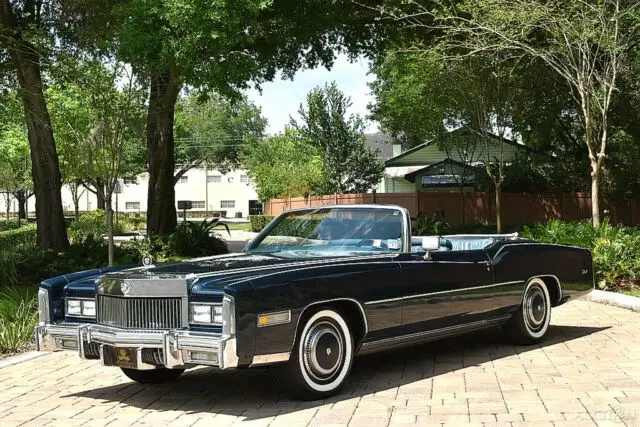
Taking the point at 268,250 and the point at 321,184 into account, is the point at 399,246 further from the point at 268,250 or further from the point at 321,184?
the point at 321,184

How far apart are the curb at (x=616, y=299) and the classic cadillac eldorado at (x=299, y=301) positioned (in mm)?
3352

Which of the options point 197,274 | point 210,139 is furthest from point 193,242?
point 210,139

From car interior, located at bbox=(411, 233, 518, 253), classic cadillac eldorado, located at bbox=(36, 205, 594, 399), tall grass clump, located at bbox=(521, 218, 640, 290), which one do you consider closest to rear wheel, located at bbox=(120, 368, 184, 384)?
classic cadillac eldorado, located at bbox=(36, 205, 594, 399)

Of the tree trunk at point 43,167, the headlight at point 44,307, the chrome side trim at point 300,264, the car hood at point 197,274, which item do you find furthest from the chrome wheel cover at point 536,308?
the tree trunk at point 43,167

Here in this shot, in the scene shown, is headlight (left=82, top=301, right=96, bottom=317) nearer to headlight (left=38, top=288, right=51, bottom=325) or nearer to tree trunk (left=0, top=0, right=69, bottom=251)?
headlight (left=38, top=288, right=51, bottom=325)

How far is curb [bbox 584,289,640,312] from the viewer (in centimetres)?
1071

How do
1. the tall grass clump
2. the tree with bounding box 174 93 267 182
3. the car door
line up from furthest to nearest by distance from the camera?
the tree with bounding box 174 93 267 182 < the tall grass clump < the car door

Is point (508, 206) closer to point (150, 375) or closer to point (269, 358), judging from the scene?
point (150, 375)

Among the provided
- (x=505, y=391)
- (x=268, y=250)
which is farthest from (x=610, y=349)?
(x=268, y=250)

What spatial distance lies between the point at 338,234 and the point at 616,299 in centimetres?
589

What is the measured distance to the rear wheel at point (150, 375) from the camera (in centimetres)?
671

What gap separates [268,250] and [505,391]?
7.81ft

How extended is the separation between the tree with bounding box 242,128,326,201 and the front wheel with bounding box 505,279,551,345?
34036 millimetres

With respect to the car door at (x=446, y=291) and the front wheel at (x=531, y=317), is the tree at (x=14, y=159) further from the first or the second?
the car door at (x=446, y=291)
